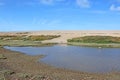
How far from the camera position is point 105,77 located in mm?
18453

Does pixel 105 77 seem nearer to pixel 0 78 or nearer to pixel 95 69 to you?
pixel 95 69

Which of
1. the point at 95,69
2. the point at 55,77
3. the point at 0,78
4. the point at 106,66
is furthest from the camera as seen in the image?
the point at 106,66

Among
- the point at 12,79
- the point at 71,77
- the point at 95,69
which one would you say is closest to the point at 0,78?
the point at 12,79

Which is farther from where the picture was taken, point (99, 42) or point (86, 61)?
point (99, 42)

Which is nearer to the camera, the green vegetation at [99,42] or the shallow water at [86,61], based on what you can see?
the shallow water at [86,61]

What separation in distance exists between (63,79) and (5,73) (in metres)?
4.67

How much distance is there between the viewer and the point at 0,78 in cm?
1659

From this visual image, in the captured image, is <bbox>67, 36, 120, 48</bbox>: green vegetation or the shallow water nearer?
the shallow water

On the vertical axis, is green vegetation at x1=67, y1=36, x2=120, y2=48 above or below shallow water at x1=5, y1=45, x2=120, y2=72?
below

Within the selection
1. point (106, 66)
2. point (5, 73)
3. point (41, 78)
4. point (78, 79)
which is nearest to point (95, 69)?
point (106, 66)

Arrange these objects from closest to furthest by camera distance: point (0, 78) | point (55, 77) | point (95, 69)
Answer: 1. point (0, 78)
2. point (55, 77)
3. point (95, 69)

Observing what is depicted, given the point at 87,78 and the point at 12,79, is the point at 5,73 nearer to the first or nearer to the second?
the point at 12,79

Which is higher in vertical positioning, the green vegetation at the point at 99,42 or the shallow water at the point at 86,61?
the shallow water at the point at 86,61

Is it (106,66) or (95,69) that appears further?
(106,66)
